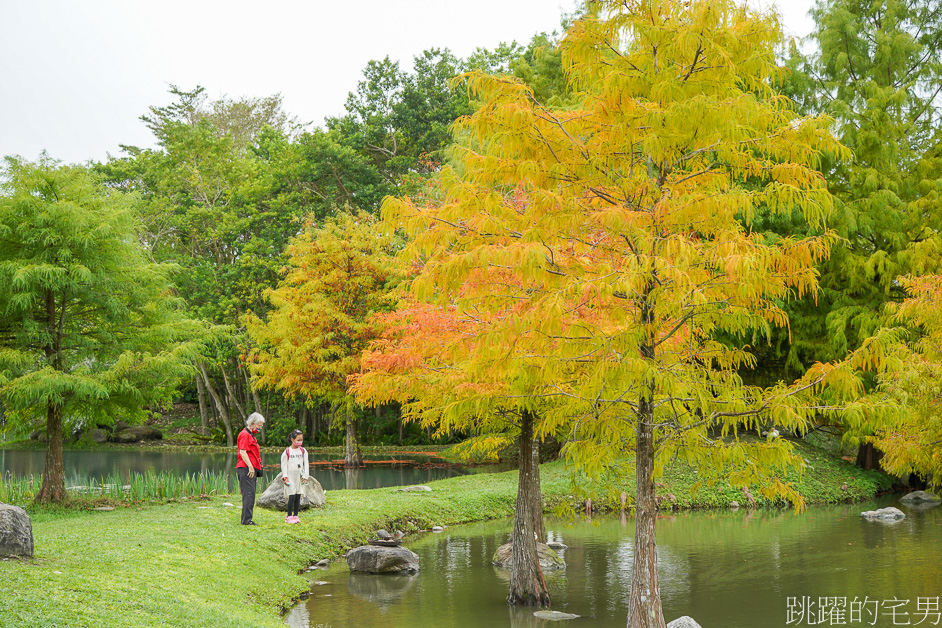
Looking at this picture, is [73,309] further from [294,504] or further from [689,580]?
[689,580]

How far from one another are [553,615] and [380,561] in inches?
138

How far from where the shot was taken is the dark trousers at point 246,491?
12742 millimetres

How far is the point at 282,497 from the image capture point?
49.3 ft

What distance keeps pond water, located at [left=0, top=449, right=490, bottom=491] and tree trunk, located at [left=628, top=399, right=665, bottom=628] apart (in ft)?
52.4

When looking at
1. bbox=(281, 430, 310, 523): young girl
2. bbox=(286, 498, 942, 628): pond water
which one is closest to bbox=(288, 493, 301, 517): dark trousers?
bbox=(281, 430, 310, 523): young girl

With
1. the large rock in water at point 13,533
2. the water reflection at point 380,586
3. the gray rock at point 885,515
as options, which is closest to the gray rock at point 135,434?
the water reflection at point 380,586

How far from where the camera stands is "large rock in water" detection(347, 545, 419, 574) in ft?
39.8

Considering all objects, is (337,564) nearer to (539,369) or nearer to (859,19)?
(539,369)

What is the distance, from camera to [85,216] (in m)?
14.1

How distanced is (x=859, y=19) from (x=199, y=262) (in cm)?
3189

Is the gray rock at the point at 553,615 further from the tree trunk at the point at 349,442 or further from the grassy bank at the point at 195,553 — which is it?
the tree trunk at the point at 349,442

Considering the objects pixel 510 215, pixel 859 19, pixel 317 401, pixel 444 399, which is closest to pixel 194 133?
pixel 317 401

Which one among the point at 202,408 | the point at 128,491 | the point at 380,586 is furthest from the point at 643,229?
the point at 202,408

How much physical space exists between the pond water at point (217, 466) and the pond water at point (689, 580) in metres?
7.83
